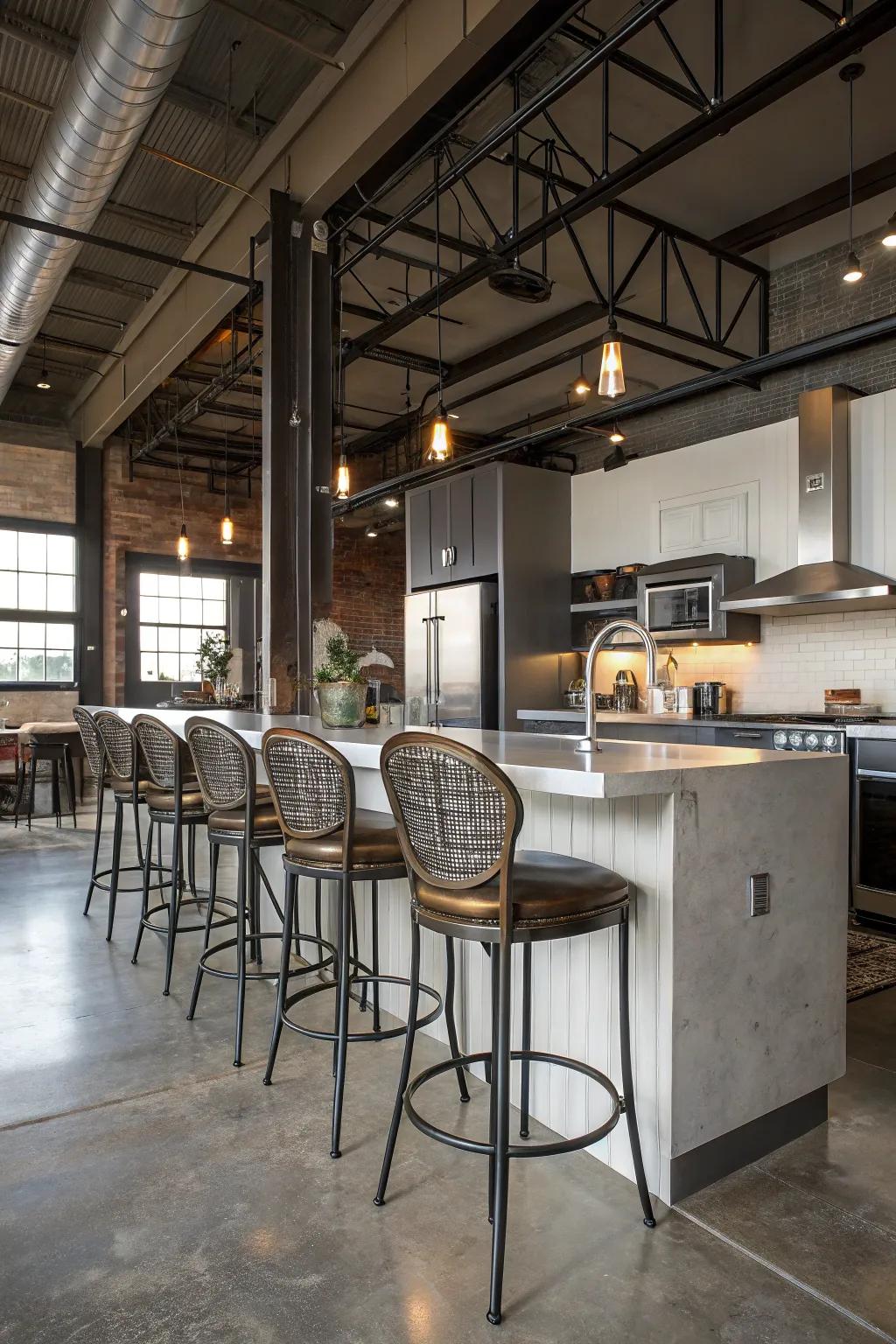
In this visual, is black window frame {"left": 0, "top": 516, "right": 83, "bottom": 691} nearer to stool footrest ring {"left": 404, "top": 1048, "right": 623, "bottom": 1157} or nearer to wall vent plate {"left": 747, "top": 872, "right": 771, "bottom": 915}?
stool footrest ring {"left": 404, "top": 1048, "right": 623, "bottom": 1157}

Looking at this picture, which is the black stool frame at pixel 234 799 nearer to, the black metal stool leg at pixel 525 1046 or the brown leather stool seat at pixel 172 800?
the brown leather stool seat at pixel 172 800

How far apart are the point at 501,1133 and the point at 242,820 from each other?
62.3 inches

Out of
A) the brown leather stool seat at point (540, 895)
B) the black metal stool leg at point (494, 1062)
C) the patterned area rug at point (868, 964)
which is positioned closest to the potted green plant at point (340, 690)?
the brown leather stool seat at point (540, 895)

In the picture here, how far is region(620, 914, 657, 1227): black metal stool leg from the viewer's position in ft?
5.88

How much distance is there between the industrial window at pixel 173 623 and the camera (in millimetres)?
9719

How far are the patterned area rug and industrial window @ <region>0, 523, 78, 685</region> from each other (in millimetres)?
8096

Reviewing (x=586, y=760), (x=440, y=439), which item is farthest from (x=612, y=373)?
(x=586, y=760)

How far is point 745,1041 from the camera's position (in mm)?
2014

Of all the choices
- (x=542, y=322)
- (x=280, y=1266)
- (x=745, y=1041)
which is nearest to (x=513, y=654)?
(x=542, y=322)

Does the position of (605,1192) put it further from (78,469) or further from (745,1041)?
(78,469)

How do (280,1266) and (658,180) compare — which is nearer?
(280,1266)

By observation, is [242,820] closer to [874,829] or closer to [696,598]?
[874,829]

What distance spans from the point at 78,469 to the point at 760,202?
7.25 m

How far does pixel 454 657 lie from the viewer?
7023 millimetres
